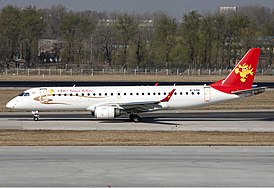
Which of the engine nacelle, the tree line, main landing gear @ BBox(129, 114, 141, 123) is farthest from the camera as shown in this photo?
the tree line

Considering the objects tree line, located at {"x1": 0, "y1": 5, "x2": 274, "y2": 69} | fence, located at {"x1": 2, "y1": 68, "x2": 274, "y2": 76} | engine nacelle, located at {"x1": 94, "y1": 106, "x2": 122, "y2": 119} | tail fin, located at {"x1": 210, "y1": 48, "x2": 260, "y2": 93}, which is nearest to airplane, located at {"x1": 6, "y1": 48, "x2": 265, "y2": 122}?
tail fin, located at {"x1": 210, "y1": 48, "x2": 260, "y2": 93}

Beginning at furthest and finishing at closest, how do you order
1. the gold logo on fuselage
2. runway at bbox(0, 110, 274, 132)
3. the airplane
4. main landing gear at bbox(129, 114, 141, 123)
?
the gold logo on fuselage, the airplane, main landing gear at bbox(129, 114, 141, 123), runway at bbox(0, 110, 274, 132)

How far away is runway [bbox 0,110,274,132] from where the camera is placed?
39.3 meters

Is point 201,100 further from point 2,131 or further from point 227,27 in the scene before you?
point 227,27

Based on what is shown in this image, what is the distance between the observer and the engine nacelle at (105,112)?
138ft

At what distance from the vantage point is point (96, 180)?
2150 centimetres

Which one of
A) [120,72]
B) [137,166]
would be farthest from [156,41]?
[137,166]

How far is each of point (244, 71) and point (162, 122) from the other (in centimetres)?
665

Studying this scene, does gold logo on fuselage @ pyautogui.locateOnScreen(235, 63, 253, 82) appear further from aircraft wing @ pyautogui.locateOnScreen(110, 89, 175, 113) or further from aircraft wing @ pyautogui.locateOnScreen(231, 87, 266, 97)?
aircraft wing @ pyautogui.locateOnScreen(110, 89, 175, 113)

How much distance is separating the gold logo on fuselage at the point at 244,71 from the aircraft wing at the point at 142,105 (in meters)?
4.67

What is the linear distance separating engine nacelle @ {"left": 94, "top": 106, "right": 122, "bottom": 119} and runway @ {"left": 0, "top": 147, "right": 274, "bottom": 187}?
40.8 ft

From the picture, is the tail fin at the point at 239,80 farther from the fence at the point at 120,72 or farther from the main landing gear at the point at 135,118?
the fence at the point at 120,72

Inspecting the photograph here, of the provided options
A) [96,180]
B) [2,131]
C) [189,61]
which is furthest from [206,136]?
[189,61]

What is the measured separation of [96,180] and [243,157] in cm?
759
